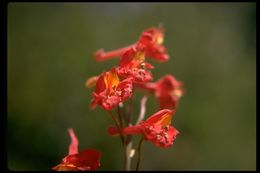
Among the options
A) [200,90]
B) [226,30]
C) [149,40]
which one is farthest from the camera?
[226,30]

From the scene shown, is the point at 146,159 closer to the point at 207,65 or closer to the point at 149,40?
the point at 207,65

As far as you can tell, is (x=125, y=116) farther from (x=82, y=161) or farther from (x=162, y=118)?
(x=82, y=161)

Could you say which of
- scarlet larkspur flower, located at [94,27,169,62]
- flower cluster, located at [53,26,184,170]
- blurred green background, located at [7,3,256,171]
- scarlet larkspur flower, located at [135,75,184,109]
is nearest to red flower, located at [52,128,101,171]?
flower cluster, located at [53,26,184,170]

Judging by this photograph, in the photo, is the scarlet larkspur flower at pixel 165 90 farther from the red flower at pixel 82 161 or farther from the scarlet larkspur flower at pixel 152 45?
the red flower at pixel 82 161

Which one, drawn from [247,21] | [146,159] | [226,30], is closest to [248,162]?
[146,159]

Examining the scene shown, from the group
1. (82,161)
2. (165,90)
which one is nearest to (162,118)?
(82,161)
